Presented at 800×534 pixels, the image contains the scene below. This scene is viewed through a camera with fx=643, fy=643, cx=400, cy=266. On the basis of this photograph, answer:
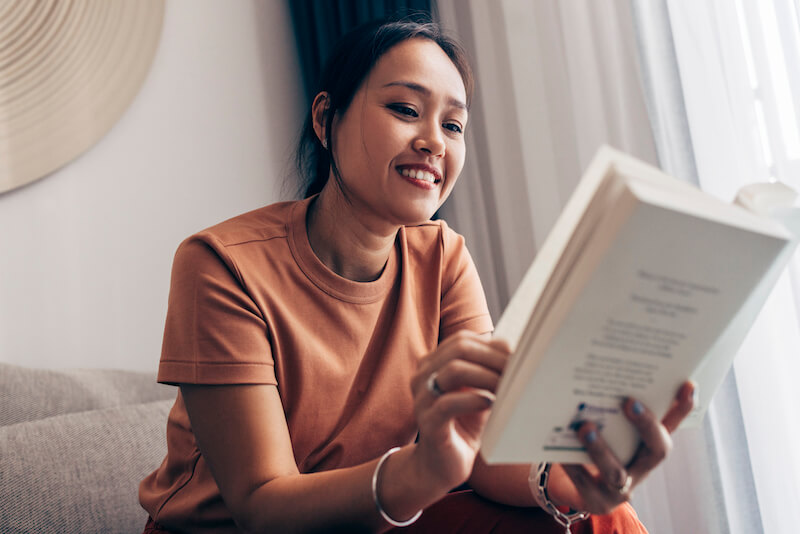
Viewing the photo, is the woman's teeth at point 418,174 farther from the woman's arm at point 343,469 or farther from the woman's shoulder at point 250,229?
the woman's arm at point 343,469

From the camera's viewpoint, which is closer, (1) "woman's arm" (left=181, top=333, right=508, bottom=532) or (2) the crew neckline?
(1) "woman's arm" (left=181, top=333, right=508, bottom=532)

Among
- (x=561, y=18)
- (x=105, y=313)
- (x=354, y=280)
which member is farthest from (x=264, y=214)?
(x=561, y=18)

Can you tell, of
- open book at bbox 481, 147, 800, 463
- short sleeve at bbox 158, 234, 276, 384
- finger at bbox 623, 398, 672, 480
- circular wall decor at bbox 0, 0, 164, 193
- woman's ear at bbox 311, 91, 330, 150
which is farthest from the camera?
circular wall decor at bbox 0, 0, 164, 193

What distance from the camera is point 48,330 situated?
1596 mm

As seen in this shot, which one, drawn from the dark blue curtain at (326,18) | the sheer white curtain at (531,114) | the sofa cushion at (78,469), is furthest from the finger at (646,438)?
the dark blue curtain at (326,18)

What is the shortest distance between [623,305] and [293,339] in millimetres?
584

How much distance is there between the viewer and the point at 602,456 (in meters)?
0.60

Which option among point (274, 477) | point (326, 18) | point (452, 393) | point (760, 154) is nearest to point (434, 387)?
point (452, 393)

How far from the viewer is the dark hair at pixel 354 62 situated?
3.59 ft

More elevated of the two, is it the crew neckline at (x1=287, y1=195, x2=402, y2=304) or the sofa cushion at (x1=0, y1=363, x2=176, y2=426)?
the crew neckline at (x1=287, y1=195, x2=402, y2=304)

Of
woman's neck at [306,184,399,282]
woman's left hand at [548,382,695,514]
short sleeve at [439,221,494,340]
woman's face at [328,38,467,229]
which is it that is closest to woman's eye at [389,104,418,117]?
woman's face at [328,38,467,229]

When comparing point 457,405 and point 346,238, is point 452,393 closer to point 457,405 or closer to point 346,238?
point 457,405

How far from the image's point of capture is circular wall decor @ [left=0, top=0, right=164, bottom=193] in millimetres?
1588

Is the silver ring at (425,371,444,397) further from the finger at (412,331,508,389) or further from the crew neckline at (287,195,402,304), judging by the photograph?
the crew neckline at (287,195,402,304)
